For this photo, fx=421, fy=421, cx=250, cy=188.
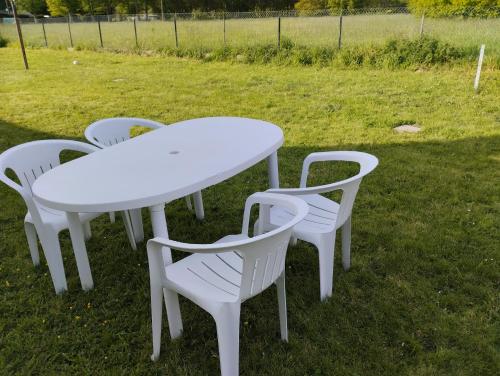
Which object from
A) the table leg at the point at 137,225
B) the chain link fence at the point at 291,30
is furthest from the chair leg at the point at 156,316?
the chain link fence at the point at 291,30

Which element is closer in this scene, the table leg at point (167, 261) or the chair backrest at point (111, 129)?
the table leg at point (167, 261)

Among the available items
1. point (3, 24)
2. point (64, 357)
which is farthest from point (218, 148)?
point (3, 24)

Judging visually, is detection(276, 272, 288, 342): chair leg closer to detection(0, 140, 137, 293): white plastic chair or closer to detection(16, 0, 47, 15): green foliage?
detection(0, 140, 137, 293): white plastic chair

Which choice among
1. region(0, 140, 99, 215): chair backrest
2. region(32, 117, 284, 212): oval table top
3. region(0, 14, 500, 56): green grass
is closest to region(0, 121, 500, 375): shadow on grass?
region(0, 140, 99, 215): chair backrest

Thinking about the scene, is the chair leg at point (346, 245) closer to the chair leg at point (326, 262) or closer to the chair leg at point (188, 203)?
the chair leg at point (326, 262)

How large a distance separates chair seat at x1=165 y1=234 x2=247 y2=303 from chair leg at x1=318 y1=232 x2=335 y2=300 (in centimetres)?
47

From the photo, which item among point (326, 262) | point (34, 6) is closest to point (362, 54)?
point (326, 262)

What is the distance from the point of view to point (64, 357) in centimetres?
199

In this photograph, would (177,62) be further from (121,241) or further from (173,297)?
(173,297)

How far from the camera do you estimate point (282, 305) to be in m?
1.96

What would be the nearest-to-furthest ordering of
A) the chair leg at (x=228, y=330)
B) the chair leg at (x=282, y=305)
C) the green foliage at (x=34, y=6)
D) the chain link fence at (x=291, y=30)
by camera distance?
the chair leg at (x=228, y=330) < the chair leg at (x=282, y=305) < the chain link fence at (x=291, y=30) < the green foliage at (x=34, y=6)

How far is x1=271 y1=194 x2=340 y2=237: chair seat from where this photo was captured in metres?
2.17

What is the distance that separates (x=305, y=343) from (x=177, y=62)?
9.51 m

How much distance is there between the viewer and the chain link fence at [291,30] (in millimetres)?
8867
